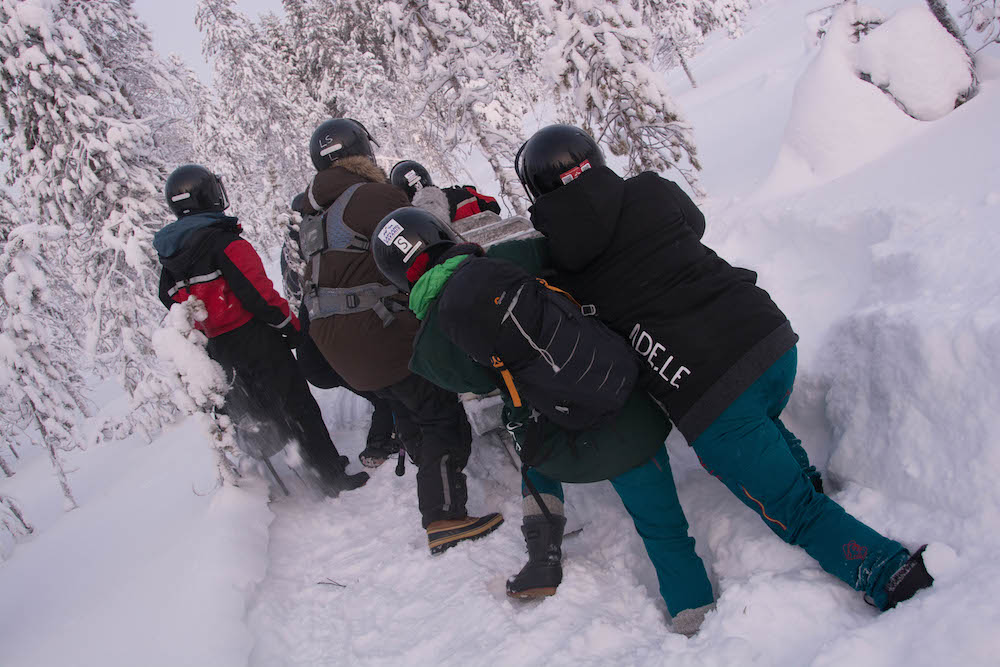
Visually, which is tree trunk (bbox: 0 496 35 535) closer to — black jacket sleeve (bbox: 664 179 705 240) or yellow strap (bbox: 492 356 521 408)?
yellow strap (bbox: 492 356 521 408)

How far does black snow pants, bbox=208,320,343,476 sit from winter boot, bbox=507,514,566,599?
2494 mm

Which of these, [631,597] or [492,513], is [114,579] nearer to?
[492,513]

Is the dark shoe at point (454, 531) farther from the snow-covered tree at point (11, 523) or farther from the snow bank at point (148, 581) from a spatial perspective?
the snow-covered tree at point (11, 523)

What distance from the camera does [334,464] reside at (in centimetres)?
501

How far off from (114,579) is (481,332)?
4.11 m

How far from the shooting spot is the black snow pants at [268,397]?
4.71 m

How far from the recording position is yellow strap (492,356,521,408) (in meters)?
2.43

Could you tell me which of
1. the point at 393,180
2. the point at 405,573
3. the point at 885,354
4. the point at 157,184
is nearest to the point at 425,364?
the point at 405,573

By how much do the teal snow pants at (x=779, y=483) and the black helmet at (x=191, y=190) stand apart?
417 centimetres

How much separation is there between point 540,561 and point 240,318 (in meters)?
3.20

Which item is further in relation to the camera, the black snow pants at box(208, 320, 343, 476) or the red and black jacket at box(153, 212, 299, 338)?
the black snow pants at box(208, 320, 343, 476)

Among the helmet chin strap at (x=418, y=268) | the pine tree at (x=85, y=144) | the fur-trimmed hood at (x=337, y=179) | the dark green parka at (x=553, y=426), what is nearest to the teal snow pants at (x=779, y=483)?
the dark green parka at (x=553, y=426)

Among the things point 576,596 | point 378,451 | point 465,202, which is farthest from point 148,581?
point 465,202

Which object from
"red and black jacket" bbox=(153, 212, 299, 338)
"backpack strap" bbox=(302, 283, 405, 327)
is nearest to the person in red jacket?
"red and black jacket" bbox=(153, 212, 299, 338)
